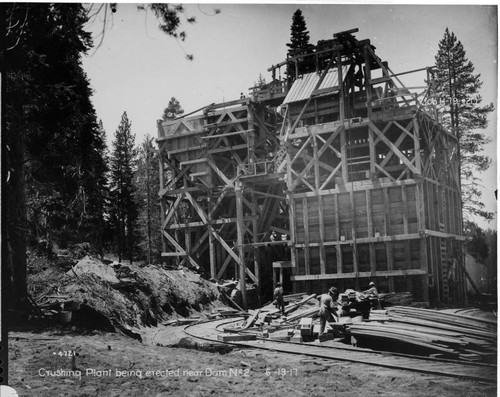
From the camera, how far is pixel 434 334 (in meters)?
12.3

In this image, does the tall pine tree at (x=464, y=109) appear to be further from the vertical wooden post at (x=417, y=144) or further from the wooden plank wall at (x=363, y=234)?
the wooden plank wall at (x=363, y=234)

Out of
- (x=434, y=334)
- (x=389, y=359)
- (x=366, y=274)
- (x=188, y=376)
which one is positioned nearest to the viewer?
(x=188, y=376)

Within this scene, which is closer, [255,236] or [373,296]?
[373,296]

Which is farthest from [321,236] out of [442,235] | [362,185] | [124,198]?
[124,198]

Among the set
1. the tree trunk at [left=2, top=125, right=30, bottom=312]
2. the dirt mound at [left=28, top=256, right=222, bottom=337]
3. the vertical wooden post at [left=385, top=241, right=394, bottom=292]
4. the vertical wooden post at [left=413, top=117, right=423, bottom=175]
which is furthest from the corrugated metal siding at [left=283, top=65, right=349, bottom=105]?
the tree trunk at [left=2, top=125, right=30, bottom=312]

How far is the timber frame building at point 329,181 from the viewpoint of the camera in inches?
708

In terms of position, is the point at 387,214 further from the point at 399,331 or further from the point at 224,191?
the point at 224,191

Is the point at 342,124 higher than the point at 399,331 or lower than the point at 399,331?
higher

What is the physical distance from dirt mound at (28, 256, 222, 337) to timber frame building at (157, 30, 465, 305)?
2316mm

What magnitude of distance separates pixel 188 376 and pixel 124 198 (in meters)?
11.4

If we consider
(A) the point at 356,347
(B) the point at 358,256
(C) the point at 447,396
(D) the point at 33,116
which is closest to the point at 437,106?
(B) the point at 358,256

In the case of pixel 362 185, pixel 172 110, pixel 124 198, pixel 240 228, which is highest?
pixel 172 110

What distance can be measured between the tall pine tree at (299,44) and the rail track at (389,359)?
8605mm

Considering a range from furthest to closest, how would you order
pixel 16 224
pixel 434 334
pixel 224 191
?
pixel 224 191 → pixel 16 224 → pixel 434 334
